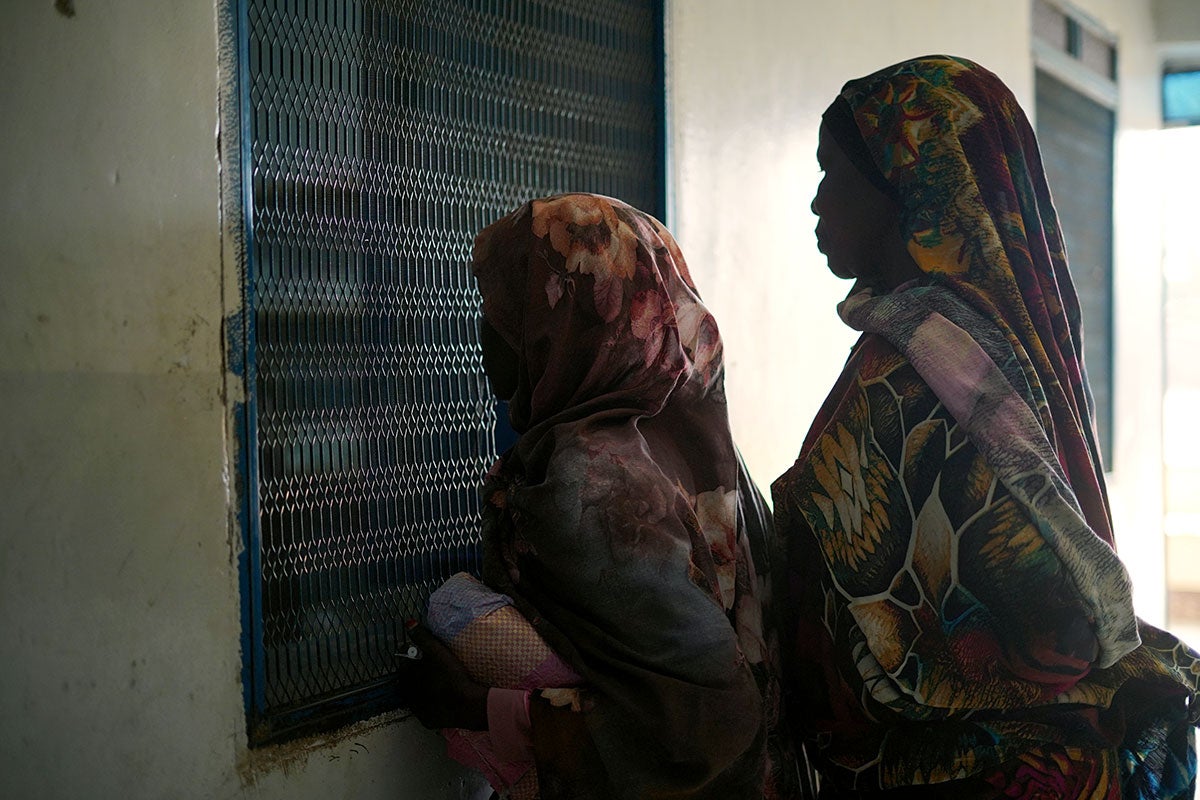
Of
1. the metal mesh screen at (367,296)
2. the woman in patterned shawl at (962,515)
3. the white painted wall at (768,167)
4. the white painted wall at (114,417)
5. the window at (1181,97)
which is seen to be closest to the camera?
the white painted wall at (114,417)

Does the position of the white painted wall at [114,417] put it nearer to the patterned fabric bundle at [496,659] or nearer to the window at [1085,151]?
the patterned fabric bundle at [496,659]

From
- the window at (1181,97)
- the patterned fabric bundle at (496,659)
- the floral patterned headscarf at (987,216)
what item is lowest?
the patterned fabric bundle at (496,659)

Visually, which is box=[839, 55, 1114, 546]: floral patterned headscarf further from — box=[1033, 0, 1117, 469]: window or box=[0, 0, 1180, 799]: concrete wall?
box=[1033, 0, 1117, 469]: window

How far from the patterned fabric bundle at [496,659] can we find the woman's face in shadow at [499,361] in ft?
1.02

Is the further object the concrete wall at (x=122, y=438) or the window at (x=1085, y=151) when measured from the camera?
the window at (x=1085, y=151)

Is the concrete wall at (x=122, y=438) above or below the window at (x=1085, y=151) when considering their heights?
below

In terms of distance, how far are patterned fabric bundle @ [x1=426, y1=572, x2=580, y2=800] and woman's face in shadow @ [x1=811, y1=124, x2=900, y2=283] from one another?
2.53ft

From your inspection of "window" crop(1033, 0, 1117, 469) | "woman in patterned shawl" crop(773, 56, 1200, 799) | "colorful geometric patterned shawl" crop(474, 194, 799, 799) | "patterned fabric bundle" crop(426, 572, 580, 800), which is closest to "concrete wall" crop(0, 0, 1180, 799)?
"patterned fabric bundle" crop(426, 572, 580, 800)

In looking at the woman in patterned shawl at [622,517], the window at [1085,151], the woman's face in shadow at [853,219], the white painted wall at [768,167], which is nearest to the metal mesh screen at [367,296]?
the woman in patterned shawl at [622,517]

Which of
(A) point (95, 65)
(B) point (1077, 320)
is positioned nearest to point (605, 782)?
(B) point (1077, 320)

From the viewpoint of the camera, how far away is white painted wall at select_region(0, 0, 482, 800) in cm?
131

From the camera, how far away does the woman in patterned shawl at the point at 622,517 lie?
55.2 inches

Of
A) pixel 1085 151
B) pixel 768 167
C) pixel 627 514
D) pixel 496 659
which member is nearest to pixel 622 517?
pixel 627 514

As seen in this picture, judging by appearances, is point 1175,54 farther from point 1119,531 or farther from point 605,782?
point 605,782
